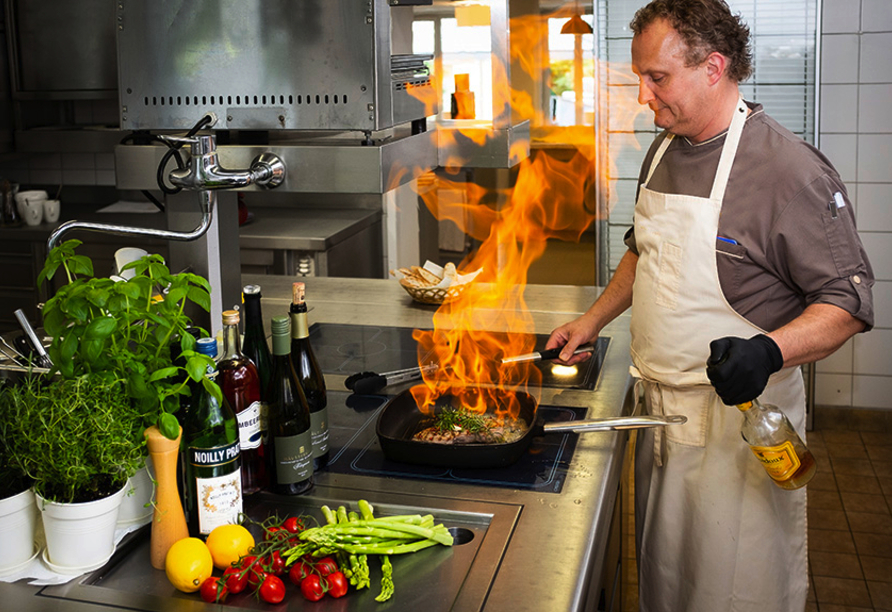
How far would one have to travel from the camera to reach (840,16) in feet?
12.7

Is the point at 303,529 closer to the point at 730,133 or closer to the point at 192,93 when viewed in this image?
the point at 192,93

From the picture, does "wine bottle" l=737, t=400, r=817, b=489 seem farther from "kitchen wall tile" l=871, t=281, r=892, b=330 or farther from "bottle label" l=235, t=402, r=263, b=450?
"kitchen wall tile" l=871, t=281, r=892, b=330

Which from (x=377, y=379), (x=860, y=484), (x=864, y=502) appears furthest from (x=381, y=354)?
(x=860, y=484)

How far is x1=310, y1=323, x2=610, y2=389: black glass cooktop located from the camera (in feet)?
6.72

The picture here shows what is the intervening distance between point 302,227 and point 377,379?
8.35ft

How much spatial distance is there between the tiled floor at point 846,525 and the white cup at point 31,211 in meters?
3.21

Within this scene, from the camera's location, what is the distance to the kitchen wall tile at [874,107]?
12.8ft

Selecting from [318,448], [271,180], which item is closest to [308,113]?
[271,180]

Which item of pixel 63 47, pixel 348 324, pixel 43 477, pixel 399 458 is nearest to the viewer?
pixel 43 477

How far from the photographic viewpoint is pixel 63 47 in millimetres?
4281

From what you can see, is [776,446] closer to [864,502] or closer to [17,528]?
[17,528]

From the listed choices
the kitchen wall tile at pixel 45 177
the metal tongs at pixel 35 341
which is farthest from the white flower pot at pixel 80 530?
the kitchen wall tile at pixel 45 177

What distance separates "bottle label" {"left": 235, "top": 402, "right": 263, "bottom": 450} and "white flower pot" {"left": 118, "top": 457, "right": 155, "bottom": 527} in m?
0.15

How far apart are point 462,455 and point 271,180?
0.57m
